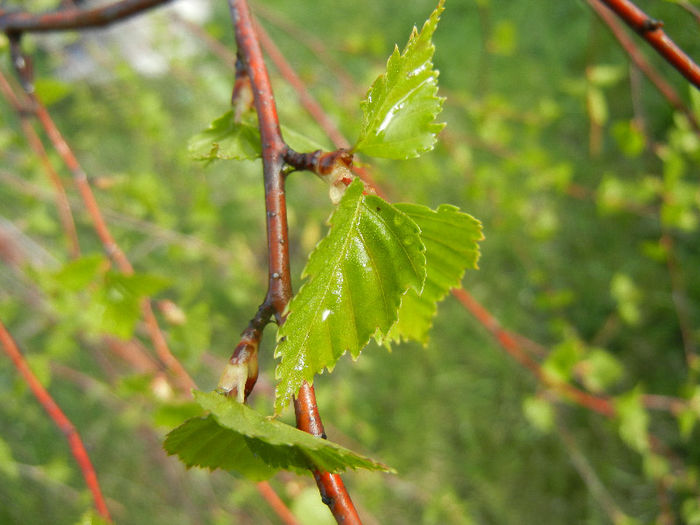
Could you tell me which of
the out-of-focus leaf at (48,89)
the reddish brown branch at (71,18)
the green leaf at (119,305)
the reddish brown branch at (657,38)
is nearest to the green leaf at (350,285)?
the reddish brown branch at (657,38)

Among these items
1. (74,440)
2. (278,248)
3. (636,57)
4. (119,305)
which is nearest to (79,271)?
(119,305)

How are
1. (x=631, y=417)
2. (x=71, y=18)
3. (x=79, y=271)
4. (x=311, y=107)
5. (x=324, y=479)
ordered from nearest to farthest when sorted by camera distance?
1. (x=324, y=479)
2. (x=71, y=18)
3. (x=79, y=271)
4. (x=311, y=107)
5. (x=631, y=417)

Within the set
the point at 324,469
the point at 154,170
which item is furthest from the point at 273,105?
the point at 154,170

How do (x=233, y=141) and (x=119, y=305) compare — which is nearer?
(x=233, y=141)

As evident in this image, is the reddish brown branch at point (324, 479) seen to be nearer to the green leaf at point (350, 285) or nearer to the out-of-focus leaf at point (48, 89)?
the green leaf at point (350, 285)

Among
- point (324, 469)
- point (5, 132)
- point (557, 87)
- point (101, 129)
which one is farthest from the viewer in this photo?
point (101, 129)

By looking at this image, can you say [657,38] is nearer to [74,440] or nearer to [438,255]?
[438,255]

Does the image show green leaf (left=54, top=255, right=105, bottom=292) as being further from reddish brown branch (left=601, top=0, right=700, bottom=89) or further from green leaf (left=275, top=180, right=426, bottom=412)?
reddish brown branch (left=601, top=0, right=700, bottom=89)

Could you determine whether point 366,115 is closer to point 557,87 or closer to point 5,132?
point 5,132
